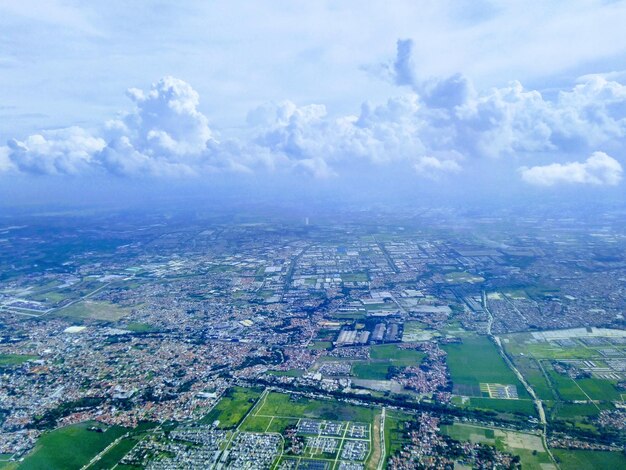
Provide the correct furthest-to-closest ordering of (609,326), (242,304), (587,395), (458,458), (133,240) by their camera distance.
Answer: (133,240) → (242,304) → (609,326) → (587,395) → (458,458)

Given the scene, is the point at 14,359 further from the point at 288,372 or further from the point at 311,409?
the point at 311,409

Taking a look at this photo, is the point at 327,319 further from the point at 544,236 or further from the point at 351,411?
the point at 544,236

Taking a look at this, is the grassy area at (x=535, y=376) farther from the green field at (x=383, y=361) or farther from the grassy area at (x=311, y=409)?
the grassy area at (x=311, y=409)

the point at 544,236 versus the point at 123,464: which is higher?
the point at 544,236

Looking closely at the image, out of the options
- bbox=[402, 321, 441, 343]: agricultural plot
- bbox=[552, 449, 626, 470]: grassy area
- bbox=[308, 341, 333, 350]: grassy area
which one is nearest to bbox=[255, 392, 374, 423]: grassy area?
bbox=[308, 341, 333, 350]: grassy area

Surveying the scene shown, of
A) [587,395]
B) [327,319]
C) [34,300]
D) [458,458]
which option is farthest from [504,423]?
[34,300]

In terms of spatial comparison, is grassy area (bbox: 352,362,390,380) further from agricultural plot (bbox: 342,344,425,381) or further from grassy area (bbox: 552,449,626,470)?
grassy area (bbox: 552,449,626,470)

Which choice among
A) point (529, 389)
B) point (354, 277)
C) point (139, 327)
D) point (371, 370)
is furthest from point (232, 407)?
point (354, 277)
